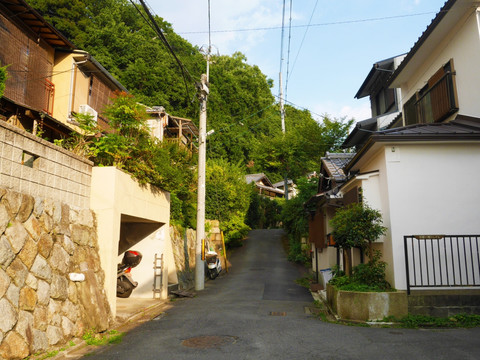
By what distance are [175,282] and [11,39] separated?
406 inches

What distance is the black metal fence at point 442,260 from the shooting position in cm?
805

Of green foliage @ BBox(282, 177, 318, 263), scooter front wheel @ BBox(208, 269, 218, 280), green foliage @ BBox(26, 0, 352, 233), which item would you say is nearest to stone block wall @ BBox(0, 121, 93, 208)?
green foliage @ BBox(26, 0, 352, 233)

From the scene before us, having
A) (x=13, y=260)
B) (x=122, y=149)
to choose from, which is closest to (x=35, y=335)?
(x=13, y=260)

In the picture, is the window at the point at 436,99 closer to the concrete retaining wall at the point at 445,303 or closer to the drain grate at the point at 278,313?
the concrete retaining wall at the point at 445,303

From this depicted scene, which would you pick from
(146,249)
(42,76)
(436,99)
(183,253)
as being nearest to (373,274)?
(436,99)

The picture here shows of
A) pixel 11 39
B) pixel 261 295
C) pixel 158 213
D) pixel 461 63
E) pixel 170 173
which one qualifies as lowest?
pixel 261 295

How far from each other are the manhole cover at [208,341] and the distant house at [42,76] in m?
8.06

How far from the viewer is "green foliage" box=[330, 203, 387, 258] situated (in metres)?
8.52

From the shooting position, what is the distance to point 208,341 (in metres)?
6.70

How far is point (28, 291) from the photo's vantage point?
564 centimetres

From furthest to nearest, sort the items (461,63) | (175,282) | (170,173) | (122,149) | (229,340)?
(175,282) < (170,173) < (461,63) < (122,149) < (229,340)

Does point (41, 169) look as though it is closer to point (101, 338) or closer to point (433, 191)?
point (101, 338)

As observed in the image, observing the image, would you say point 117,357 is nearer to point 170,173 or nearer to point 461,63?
point 170,173

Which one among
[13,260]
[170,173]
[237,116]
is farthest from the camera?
[237,116]
